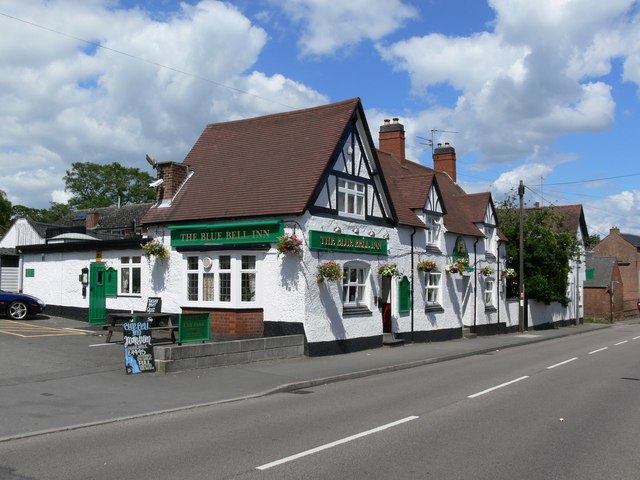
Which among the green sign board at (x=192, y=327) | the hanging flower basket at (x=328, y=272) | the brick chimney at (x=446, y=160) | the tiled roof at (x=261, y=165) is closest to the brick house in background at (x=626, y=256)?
the brick chimney at (x=446, y=160)

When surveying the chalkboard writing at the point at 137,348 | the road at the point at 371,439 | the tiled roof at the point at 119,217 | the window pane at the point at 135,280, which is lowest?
the road at the point at 371,439

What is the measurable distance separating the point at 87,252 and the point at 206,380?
1200cm

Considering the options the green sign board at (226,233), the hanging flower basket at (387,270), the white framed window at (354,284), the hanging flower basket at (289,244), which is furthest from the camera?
the hanging flower basket at (387,270)

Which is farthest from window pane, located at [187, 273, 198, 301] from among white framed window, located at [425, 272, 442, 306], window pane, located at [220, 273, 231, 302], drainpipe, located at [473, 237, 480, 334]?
drainpipe, located at [473, 237, 480, 334]

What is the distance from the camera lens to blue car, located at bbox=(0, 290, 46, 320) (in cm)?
2167

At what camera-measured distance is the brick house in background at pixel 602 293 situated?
55.6 meters

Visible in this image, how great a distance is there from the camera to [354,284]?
19781mm

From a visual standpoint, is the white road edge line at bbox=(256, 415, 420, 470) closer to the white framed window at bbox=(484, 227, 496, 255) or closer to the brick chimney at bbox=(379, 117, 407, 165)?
the white framed window at bbox=(484, 227, 496, 255)

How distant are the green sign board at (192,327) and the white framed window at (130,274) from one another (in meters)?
6.52

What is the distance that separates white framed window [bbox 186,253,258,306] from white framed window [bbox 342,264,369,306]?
9.57ft

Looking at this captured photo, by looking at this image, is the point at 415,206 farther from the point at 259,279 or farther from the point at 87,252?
the point at 87,252

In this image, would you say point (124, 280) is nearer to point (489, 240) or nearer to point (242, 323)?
point (242, 323)

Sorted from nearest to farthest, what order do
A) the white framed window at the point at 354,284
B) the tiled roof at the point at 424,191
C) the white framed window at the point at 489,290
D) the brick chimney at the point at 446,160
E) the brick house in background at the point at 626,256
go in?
the white framed window at the point at 354,284, the tiled roof at the point at 424,191, the white framed window at the point at 489,290, the brick chimney at the point at 446,160, the brick house in background at the point at 626,256

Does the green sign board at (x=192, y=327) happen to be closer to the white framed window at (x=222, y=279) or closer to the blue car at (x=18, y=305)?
the white framed window at (x=222, y=279)
